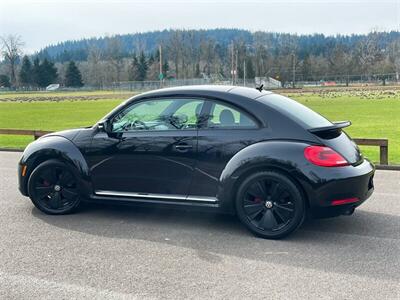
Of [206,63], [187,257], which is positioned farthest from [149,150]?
[206,63]

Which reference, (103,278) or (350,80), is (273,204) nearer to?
(103,278)

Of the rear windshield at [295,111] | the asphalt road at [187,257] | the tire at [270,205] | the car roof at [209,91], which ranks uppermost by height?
the car roof at [209,91]

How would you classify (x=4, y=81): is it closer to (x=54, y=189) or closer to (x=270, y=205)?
(x=54, y=189)

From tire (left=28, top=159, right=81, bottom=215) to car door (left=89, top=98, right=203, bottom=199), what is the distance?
1.35 ft

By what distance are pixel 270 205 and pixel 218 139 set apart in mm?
952

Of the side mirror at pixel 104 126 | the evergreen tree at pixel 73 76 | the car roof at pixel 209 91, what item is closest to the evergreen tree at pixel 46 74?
the evergreen tree at pixel 73 76

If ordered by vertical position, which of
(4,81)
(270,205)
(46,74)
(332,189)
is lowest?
(270,205)

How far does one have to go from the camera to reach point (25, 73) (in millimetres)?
124875

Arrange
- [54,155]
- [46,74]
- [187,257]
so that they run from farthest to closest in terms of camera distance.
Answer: [46,74], [54,155], [187,257]

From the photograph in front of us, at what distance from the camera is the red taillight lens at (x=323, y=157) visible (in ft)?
16.1

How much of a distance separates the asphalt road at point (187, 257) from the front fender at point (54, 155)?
572 millimetres

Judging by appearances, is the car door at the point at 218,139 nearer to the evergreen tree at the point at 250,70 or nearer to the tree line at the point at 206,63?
the tree line at the point at 206,63

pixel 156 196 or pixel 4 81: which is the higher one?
pixel 4 81

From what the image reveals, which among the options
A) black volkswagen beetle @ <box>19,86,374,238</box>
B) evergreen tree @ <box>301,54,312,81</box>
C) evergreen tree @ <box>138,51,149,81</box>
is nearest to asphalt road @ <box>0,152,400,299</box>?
black volkswagen beetle @ <box>19,86,374,238</box>
